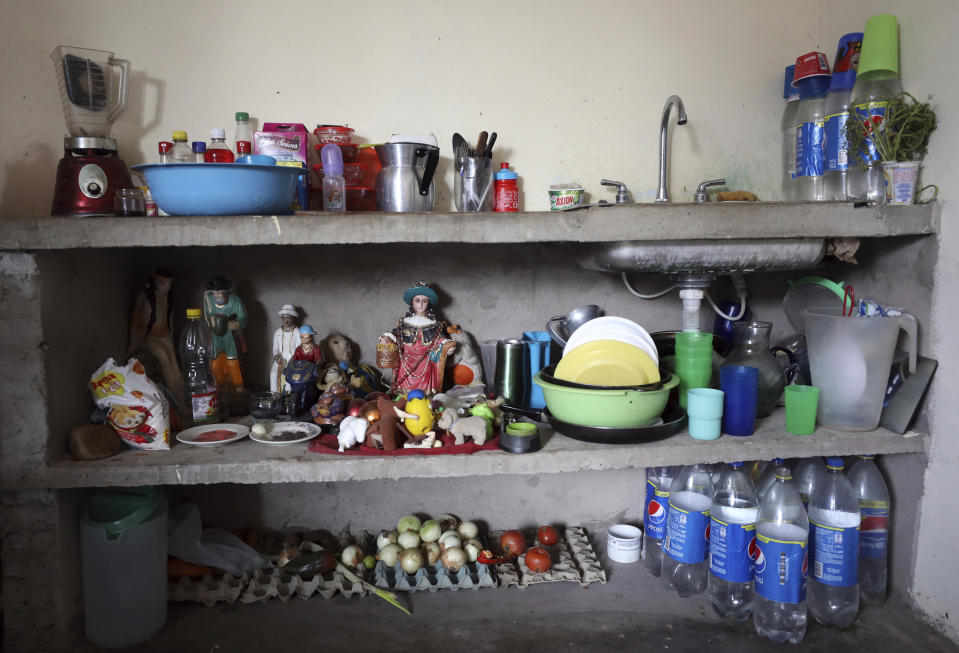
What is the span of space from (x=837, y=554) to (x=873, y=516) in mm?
226

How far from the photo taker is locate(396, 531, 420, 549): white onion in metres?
2.34

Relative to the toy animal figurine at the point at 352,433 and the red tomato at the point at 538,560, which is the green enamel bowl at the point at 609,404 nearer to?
the toy animal figurine at the point at 352,433

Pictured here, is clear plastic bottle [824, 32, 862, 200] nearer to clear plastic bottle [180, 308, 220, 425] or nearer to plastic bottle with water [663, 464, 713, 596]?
plastic bottle with water [663, 464, 713, 596]

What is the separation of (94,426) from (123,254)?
63 cm

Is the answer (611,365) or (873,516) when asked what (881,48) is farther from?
(873,516)

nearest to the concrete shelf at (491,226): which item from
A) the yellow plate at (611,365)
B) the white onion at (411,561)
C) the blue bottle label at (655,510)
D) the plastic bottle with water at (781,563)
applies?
the yellow plate at (611,365)

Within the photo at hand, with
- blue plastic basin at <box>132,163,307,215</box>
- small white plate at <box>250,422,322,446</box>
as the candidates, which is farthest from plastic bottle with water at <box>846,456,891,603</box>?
blue plastic basin at <box>132,163,307,215</box>

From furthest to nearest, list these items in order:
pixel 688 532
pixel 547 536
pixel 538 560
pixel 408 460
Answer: pixel 547 536, pixel 538 560, pixel 688 532, pixel 408 460

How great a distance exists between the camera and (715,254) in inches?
78.2

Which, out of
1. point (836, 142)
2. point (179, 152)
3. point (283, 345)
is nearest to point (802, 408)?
point (836, 142)

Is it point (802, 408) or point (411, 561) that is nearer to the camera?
point (802, 408)

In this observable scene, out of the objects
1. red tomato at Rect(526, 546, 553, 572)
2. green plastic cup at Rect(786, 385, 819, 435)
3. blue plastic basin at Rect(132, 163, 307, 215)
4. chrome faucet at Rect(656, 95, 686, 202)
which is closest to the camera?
blue plastic basin at Rect(132, 163, 307, 215)

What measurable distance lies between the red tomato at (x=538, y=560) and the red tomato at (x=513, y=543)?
0.06m

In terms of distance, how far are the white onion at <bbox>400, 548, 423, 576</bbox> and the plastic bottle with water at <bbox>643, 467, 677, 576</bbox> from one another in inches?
34.0
